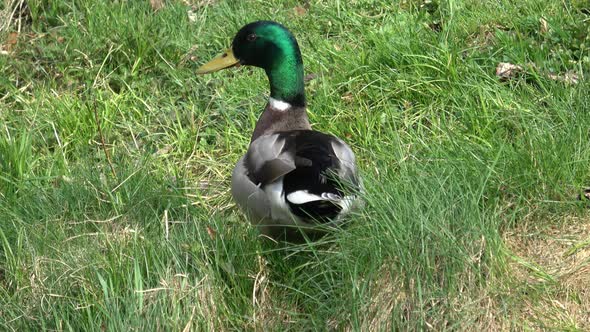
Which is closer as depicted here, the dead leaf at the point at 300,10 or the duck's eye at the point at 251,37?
the duck's eye at the point at 251,37

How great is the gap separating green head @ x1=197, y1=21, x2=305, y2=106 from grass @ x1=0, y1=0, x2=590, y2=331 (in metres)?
0.44

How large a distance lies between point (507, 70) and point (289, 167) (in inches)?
64.8

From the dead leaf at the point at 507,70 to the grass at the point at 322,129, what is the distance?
32 mm

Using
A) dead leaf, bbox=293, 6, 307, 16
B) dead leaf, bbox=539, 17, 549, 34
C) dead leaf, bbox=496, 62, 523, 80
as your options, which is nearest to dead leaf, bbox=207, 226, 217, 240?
dead leaf, bbox=496, 62, 523, 80

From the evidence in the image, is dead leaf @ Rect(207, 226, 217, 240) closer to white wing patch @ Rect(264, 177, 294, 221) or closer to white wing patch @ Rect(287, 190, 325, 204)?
white wing patch @ Rect(264, 177, 294, 221)

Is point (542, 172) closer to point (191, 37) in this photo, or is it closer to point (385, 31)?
point (385, 31)

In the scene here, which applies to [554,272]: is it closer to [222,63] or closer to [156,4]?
[222,63]

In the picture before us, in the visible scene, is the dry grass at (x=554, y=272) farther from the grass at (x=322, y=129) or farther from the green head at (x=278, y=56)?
the green head at (x=278, y=56)

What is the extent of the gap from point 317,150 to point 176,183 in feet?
3.49

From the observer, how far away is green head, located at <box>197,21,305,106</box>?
183 inches

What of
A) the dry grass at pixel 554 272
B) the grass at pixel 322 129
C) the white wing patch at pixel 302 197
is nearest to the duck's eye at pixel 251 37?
the grass at pixel 322 129

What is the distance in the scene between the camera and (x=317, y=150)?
3945 millimetres

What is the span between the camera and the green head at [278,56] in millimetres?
4652

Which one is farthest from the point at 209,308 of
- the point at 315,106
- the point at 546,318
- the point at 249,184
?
the point at 315,106
